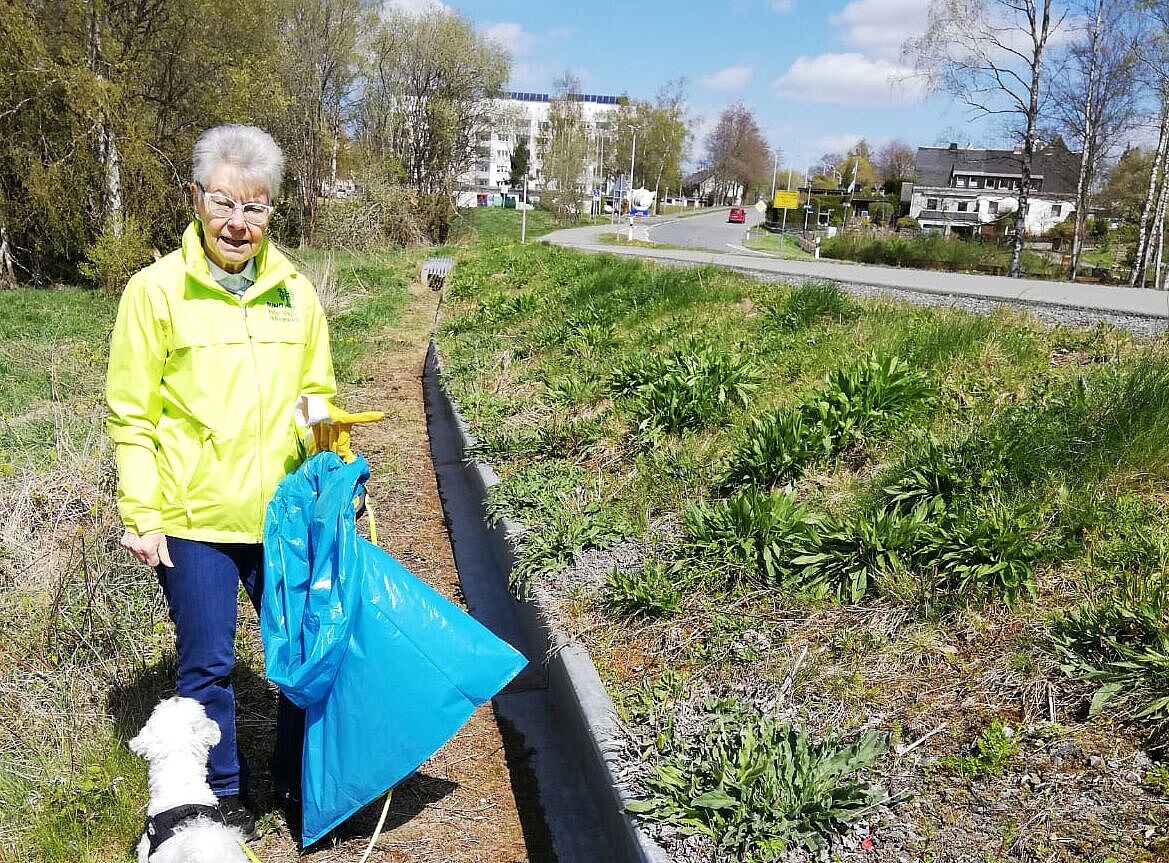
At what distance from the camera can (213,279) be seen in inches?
95.4

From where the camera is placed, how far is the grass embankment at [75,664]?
281cm

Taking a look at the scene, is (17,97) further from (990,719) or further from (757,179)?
(757,179)

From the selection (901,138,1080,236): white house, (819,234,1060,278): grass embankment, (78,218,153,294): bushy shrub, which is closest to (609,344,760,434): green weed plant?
(78,218,153,294): bushy shrub

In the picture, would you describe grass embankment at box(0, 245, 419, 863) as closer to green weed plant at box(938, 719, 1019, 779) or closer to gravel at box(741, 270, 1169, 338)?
green weed plant at box(938, 719, 1019, 779)

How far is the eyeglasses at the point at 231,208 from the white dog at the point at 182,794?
1.41 meters

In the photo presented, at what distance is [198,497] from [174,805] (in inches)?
33.6

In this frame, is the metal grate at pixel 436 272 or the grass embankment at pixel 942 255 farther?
the grass embankment at pixel 942 255

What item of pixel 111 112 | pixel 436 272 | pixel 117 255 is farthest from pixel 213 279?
pixel 111 112

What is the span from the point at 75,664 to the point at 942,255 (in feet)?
103

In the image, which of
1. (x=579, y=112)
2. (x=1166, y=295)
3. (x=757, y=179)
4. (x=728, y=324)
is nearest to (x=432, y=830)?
(x=728, y=324)

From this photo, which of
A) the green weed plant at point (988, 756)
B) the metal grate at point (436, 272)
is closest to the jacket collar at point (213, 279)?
the green weed plant at point (988, 756)

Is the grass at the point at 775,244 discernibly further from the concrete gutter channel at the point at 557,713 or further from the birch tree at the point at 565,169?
the concrete gutter channel at the point at 557,713

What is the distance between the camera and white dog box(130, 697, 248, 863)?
2.24m

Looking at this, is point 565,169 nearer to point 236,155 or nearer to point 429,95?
point 429,95
